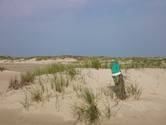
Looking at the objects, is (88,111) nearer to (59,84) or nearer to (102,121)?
(102,121)

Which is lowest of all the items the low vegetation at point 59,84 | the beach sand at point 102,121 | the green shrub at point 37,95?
the beach sand at point 102,121

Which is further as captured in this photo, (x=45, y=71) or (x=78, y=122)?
(x=45, y=71)

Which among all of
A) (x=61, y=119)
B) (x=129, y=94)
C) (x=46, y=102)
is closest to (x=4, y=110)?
(x=46, y=102)

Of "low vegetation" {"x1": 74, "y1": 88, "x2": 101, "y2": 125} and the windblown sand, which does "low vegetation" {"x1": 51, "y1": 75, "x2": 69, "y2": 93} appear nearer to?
the windblown sand

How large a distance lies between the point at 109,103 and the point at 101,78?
2448 mm

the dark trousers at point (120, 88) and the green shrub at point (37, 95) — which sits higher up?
the dark trousers at point (120, 88)

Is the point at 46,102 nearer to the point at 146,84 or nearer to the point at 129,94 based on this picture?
the point at 129,94

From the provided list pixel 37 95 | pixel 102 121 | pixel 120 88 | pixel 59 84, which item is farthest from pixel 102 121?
pixel 59 84

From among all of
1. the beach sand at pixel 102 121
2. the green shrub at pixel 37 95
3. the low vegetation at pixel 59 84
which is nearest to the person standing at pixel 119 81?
the beach sand at pixel 102 121

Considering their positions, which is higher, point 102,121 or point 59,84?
point 59,84

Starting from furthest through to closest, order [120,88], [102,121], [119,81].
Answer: [119,81] < [120,88] < [102,121]

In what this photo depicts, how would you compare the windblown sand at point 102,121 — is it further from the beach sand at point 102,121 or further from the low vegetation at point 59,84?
the low vegetation at point 59,84

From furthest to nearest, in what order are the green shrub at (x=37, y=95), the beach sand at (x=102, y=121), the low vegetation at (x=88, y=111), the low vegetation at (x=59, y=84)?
1. the low vegetation at (x=59, y=84)
2. the green shrub at (x=37, y=95)
3. the beach sand at (x=102, y=121)
4. the low vegetation at (x=88, y=111)

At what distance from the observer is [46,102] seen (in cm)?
847
